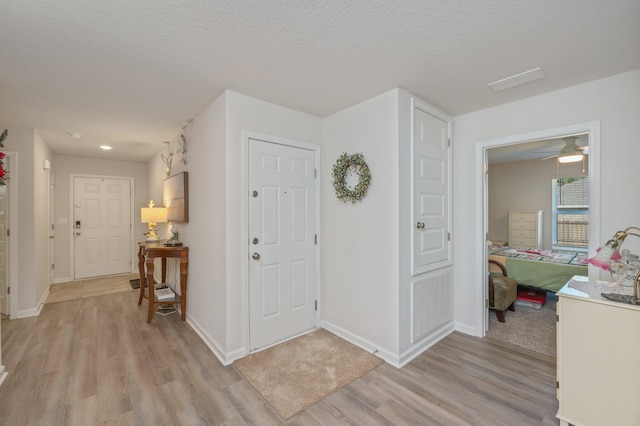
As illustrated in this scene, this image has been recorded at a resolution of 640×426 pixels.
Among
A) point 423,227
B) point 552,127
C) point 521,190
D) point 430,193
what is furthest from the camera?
point 521,190

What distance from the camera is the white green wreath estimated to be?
277 centimetres

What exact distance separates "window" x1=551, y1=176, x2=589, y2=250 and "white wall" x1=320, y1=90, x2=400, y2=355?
5.37 metres

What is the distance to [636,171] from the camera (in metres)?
2.18

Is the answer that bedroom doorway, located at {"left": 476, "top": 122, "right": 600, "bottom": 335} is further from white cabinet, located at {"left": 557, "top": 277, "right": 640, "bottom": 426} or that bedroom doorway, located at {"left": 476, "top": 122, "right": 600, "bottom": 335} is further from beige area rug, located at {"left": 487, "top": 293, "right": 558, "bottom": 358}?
white cabinet, located at {"left": 557, "top": 277, "right": 640, "bottom": 426}

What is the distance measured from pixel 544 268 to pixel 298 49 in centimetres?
416

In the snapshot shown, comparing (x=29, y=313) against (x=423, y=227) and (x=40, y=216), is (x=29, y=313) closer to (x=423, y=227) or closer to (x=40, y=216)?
(x=40, y=216)

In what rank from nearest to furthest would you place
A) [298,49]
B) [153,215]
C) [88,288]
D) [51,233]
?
[298,49] → [153,215] → [88,288] → [51,233]

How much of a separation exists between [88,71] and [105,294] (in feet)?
12.2

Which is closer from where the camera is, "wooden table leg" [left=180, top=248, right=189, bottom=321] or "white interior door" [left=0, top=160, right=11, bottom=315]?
"wooden table leg" [left=180, top=248, right=189, bottom=321]

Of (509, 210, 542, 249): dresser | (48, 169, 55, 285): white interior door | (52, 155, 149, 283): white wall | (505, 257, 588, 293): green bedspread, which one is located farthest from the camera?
(509, 210, 542, 249): dresser

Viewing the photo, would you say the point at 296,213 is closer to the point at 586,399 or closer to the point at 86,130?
the point at 586,399

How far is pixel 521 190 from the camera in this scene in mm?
6410

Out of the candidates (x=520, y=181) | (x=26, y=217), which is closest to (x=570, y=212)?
(x=520, y=181)

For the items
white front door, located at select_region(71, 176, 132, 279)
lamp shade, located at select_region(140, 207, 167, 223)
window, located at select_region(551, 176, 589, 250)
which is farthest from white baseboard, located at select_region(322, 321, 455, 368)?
white front door, located at select_region(71, 176, 132, 279)
